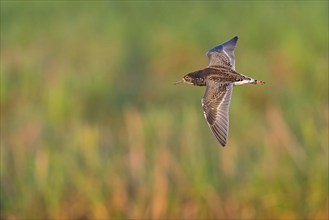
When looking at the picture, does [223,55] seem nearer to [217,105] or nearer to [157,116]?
[217,105]

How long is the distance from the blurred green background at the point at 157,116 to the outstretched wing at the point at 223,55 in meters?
2.48

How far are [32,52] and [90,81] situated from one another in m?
1.48

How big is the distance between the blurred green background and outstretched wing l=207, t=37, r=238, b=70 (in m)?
2.48

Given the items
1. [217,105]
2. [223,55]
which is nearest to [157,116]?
[223,55]

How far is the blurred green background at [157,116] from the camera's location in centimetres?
487

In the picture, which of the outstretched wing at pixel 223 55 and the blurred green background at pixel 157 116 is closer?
the outstretched wing at pixel 223 55

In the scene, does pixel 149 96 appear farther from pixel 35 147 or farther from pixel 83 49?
pixel 35 147

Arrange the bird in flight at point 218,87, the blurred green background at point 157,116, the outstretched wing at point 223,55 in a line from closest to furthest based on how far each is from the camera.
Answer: the bird in flight at point 218,87
the outstretched wing at point 223,55
the blurred green background at point 157,116

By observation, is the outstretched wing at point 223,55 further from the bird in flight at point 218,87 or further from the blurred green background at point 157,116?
the blurred green background at point 157,116

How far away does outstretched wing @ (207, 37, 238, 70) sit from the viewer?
2.20 m

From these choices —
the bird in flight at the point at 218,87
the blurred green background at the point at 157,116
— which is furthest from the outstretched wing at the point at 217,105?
the blurred green background at the point at 157,116

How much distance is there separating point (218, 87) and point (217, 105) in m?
0.05

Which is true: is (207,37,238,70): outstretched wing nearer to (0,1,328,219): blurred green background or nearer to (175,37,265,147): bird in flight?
(175,37,265,147): bird in flight

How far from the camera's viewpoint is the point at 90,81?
22.5ft
